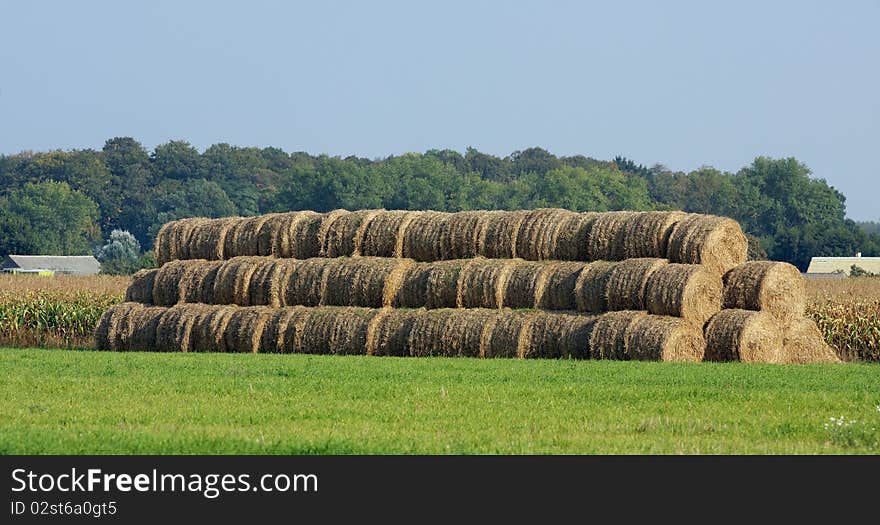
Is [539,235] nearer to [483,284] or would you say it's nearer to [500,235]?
[500,235]

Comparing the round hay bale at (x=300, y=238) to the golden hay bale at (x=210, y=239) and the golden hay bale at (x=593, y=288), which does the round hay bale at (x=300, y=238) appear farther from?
the golden hay bale at (x=593, y=288)

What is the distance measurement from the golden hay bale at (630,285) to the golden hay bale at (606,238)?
42.1 inches

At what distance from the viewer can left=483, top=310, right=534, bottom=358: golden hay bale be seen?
26453mm

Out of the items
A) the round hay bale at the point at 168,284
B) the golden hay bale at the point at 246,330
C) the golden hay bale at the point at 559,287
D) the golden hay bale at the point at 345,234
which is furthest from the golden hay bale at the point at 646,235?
the round hay bale at the point at 168,284

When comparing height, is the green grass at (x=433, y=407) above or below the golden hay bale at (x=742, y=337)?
below

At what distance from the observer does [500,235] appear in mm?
28672

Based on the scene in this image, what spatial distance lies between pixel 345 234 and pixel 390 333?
11.0 feet

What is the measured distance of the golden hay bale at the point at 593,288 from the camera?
26.3m

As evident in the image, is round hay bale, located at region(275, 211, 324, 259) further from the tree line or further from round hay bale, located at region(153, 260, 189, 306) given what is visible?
the tree line

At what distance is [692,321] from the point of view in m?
25.4

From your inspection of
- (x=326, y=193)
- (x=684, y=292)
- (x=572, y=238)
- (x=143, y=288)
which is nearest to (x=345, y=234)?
(x=143, y=288)

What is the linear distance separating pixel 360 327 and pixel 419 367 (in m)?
5.24
